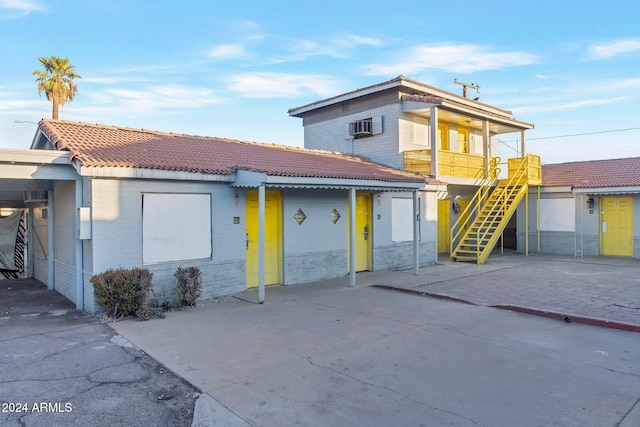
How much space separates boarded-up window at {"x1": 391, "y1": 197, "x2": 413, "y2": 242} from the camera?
1389cm

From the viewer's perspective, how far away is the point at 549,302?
8.84 meters

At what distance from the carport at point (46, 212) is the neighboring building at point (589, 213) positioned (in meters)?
16.5

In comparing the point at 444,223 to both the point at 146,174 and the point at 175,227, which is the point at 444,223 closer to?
the point at 175,227

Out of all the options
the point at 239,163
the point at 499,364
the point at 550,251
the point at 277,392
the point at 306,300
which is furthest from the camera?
the point at 550,251

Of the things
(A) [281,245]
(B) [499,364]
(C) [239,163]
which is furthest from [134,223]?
(B) [499,364]

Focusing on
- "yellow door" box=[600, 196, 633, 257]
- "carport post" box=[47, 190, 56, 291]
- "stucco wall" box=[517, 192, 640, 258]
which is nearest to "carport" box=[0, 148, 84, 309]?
"carport post" box=[47, 190, 56, 291]

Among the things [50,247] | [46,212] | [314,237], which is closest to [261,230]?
[314,237]

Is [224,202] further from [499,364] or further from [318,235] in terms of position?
[499,364]

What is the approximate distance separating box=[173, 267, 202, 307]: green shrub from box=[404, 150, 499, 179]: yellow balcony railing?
9.52m

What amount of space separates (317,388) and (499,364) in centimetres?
233

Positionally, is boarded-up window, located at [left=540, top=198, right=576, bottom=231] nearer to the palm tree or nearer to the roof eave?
the roof eave

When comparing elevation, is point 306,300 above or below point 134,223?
below

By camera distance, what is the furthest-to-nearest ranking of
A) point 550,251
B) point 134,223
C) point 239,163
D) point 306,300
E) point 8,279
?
point 550,251 → point 8,279 → point 239,163 → point 306,300 → point 134,223

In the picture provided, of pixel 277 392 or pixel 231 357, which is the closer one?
pixel 277 392
